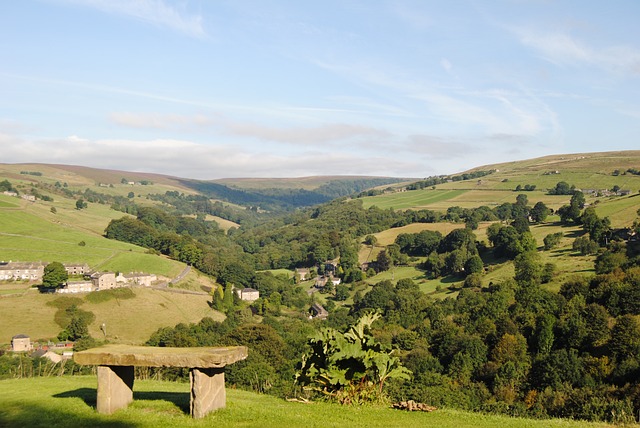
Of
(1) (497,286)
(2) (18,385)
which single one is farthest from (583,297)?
(2) (18,385)

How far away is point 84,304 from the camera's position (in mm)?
97562

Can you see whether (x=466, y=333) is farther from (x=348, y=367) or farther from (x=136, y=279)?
(x=136, y=279)

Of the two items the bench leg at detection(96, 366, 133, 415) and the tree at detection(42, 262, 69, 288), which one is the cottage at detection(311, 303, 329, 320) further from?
the bench leg at detection(96, 366, 133, 415)

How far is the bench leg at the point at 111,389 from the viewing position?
15.4 metres

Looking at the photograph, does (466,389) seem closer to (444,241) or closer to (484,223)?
(444,241)

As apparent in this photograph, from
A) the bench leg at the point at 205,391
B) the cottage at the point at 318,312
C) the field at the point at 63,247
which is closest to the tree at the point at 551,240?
the cottage at the point at 318,312

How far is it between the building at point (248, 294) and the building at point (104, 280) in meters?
30.1

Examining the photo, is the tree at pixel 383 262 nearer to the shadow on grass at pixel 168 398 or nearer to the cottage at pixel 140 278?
the cottage at pixel 140 278

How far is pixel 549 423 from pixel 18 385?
66.3 ft

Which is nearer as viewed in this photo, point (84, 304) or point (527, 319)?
point (527, 319)

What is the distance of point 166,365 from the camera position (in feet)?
51.0

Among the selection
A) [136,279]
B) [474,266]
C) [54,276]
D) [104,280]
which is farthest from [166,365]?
[136,279]

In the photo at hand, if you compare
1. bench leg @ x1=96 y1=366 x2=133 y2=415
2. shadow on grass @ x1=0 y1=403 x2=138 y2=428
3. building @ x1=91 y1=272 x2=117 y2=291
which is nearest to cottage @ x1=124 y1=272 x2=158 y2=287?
building @ x1=91 y1=272 x2=117 y2=291

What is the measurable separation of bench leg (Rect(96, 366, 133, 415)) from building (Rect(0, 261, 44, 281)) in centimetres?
10848
